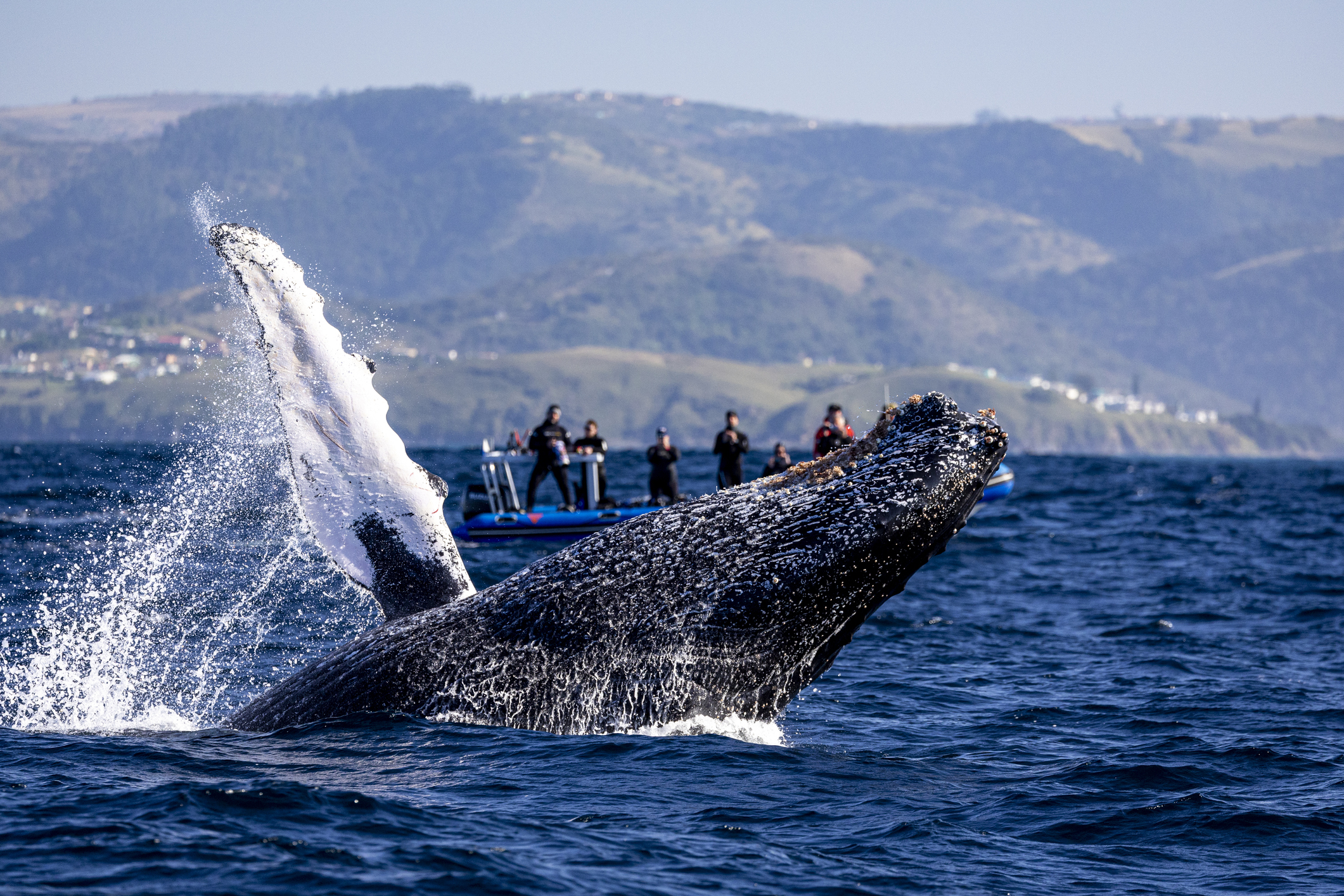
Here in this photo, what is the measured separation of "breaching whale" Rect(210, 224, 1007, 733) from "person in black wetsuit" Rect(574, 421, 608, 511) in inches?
662

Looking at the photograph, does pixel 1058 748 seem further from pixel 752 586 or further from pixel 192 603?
pixel 192 603

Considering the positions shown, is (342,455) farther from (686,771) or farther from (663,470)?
(663,470)

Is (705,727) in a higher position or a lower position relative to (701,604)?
lower

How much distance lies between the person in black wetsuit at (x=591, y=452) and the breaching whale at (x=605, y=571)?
55.2 feet

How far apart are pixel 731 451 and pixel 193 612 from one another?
41.6 ft

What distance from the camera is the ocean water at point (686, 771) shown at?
583 centimetres

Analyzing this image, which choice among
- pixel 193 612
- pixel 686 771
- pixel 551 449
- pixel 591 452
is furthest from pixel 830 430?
pixel 686 771

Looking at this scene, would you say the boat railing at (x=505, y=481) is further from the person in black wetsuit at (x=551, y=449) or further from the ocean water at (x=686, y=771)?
the ocean water at (x=686, y=771)

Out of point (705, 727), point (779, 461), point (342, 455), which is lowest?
point (705, 727)

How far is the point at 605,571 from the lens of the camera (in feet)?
19.5

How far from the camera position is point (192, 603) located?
43.5ft

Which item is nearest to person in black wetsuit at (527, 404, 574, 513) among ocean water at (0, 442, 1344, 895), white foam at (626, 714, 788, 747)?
ocean water at (0, 442, 1344, 895)

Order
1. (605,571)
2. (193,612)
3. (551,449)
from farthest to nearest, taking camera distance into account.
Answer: (551,449), (193,612), (605,571)

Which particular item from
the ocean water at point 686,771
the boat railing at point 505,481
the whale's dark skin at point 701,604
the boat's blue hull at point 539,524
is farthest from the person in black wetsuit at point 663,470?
the whale's dark skin at point 701,604
